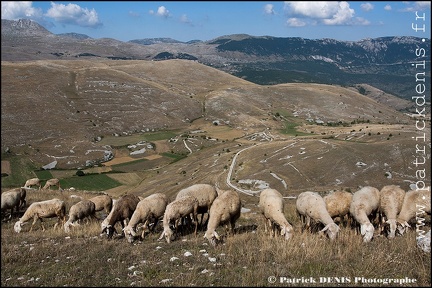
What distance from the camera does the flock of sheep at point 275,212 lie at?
1734 cm

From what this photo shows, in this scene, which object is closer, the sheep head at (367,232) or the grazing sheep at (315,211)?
the sheep head at (367,232)

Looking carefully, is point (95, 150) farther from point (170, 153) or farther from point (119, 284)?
point (119, 284)

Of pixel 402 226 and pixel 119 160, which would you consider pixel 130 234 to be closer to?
pixel 402 226

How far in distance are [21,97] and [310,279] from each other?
505 feet

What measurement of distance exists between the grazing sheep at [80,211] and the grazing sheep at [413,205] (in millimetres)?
18797

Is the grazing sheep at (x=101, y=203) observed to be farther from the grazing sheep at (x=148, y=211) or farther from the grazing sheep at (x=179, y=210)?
the grazing sheep at (x=179, y=210)

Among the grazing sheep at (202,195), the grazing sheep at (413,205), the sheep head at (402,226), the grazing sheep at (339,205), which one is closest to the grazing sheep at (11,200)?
the grazing sheep at (202,195)

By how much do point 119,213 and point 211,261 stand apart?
867 centimetres

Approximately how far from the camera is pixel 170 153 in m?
123

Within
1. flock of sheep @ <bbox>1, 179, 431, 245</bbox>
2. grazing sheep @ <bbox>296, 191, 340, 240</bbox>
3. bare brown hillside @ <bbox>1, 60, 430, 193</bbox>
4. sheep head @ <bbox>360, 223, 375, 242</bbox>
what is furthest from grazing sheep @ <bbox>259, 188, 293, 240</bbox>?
bare brown hillside @ <bbox>1, 60, 430, 193</bbox>

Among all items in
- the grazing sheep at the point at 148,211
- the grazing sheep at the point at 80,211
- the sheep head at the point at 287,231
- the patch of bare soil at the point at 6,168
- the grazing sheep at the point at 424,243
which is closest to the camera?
the grazing sheep at the point at 424,243

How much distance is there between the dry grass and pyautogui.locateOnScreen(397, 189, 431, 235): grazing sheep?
140 cm

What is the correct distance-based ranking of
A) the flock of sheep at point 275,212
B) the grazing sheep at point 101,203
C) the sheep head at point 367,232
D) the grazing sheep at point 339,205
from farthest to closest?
→ the grazing sheep at point 101,203
the grazing sheep at point 339,205
the flock of sheep at point 275,212
the sheep head at point 367,232

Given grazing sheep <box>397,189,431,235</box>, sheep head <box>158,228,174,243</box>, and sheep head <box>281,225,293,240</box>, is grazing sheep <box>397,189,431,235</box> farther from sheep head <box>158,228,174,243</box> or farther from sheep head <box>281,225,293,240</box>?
sheep head <box>158,228,174,243</box>
